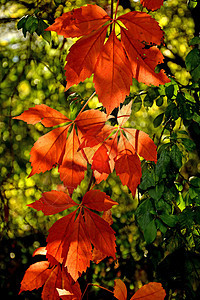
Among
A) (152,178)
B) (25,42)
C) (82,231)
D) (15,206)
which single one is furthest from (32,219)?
(25,42)

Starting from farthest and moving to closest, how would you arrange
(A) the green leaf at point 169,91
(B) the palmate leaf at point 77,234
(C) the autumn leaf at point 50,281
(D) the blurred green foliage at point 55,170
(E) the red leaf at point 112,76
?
(D) the blurred green foliage at point 55,170, (A) the green leaf at point 169,91, (C) the autumn leaf at point 50,281, (B) the palmate leaf at point 77,234, (E) the red leaf at point 112,76

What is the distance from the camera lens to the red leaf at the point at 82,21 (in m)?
0.56

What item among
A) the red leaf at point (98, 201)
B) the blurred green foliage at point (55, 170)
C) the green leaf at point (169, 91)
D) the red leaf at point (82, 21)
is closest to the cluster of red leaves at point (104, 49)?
the red leaf at point (82, 21)

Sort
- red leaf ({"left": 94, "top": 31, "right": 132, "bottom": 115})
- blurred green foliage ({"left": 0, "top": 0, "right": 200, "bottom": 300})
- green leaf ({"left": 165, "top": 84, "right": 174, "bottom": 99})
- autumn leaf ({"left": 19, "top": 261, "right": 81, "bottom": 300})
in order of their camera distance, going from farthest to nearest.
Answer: blurred green foliage ({"left": 0, "top": 0, "right": 200, "bottom": 300})
green leaf ({"left": 165, "top": 84, "right": 174, "bottom": 99})
autumn leaf ({"left": 19, "top": 261, "right": 81, "bottom": 300})
red leaf ({"left": 94, "top": 31, "right": 132, "bottom": 115})

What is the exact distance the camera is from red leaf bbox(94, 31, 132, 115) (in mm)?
556

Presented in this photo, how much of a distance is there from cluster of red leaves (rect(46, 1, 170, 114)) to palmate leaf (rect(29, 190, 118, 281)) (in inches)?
10.6

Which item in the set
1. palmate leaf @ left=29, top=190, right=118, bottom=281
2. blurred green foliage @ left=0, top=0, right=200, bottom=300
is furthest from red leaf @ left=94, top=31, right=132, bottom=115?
blurred green foliage @ left=0, top=0, right=200, bottom=300

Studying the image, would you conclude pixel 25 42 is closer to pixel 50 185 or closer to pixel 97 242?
pixel 50 185

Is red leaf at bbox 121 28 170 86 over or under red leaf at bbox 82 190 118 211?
over

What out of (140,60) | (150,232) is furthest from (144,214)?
(140,60)

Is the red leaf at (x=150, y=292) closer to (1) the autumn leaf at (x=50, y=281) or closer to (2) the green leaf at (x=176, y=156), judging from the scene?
(1) the autumn leaf at (x=50, y=281)

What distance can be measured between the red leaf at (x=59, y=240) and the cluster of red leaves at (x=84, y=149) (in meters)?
0.09

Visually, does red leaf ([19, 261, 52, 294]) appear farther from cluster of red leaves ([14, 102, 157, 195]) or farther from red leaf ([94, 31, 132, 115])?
red leaf ([94, 31, 132, 115])

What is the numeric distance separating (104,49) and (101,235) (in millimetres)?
429
